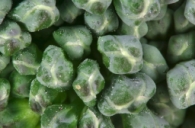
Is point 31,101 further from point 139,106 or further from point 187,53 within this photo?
point 187,53

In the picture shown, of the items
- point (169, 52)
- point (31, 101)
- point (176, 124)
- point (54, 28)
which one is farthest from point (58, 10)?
point (176, 124)

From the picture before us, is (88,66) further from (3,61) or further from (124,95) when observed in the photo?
(3,61)

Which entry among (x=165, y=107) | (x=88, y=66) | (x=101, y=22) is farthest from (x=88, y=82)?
(x=165, y=107)

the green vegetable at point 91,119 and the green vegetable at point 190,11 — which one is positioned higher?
the green vegetable at point 190,11

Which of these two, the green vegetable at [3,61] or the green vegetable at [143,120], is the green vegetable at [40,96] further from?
the green vegetable at [143,120]

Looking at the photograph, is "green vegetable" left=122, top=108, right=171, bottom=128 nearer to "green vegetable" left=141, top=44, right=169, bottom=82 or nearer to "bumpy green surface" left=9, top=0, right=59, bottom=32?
"green vegetable" left=141, top=44, right=169, bottom=82

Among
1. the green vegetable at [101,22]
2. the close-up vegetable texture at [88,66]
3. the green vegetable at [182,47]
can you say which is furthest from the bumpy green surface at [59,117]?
the green vegetable at [182,47]
